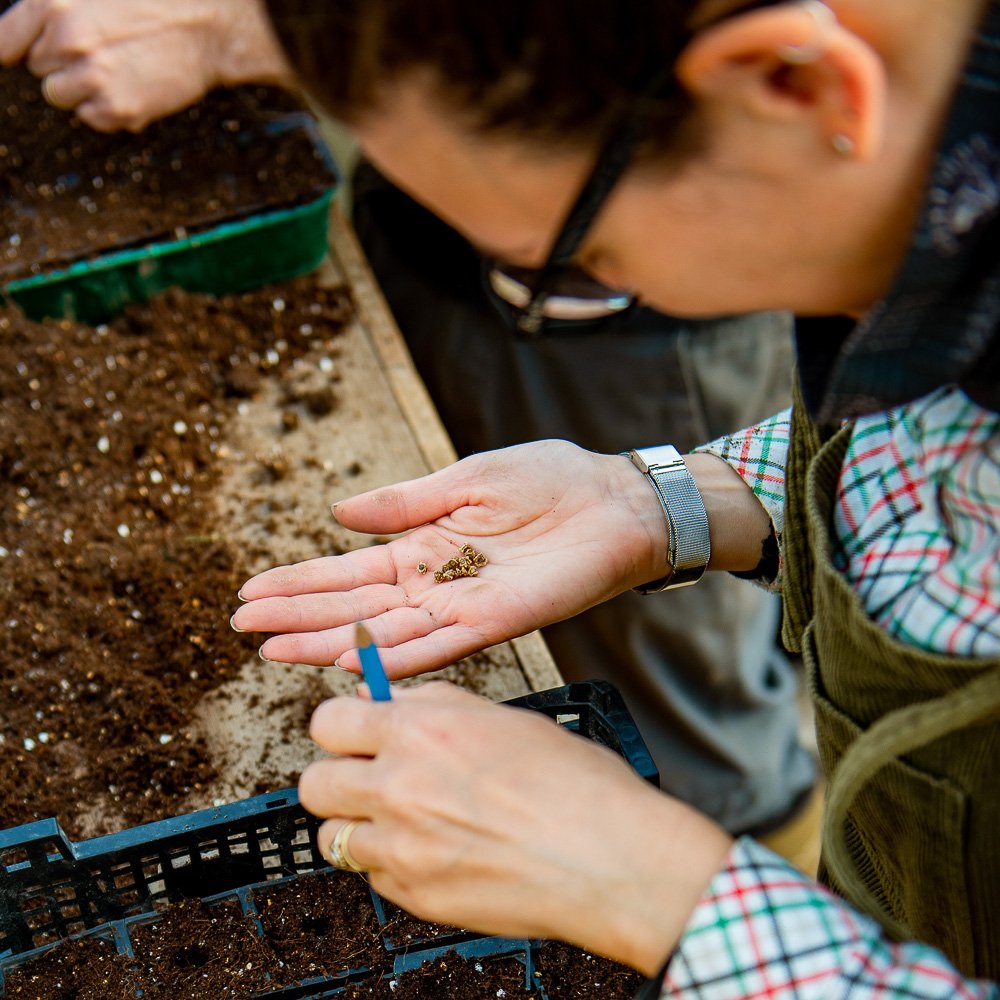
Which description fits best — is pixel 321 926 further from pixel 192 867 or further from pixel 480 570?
pixel 480 570

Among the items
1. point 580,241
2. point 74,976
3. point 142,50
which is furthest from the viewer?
point 142,50

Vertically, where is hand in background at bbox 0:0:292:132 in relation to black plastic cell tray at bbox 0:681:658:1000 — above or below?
above

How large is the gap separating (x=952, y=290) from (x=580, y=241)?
26 centimetres

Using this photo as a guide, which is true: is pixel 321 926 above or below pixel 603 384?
above

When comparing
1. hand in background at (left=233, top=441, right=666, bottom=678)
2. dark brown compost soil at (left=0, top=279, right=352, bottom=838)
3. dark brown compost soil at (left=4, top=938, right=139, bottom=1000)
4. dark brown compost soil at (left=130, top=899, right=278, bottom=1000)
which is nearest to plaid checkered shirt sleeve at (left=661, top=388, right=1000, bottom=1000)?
hand in background at (left=233, top=441, right=666, bottom=678)

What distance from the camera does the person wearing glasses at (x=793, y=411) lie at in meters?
0.63

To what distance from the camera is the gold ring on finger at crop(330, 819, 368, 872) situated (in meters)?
0.92

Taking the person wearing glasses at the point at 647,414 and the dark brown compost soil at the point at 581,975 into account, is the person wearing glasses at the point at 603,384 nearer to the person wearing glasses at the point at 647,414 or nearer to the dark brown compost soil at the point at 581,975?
the person wearing glasses at the point at 647,414

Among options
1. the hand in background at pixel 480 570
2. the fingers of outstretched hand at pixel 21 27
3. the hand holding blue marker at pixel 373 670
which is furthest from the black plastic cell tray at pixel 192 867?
the fingers of outstretched hand at pixel 21 27

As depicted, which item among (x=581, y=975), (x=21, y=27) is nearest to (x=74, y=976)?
(x=581, y=975)

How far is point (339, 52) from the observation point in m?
0.66

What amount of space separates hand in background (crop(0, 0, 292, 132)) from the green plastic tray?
0.27 meters

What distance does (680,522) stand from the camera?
128cm

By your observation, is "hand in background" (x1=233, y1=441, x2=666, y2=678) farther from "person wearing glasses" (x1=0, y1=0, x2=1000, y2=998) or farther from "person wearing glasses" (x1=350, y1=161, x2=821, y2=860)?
"person wearing glasses" (x1=350, y1=161, x2=821, y2=860)
